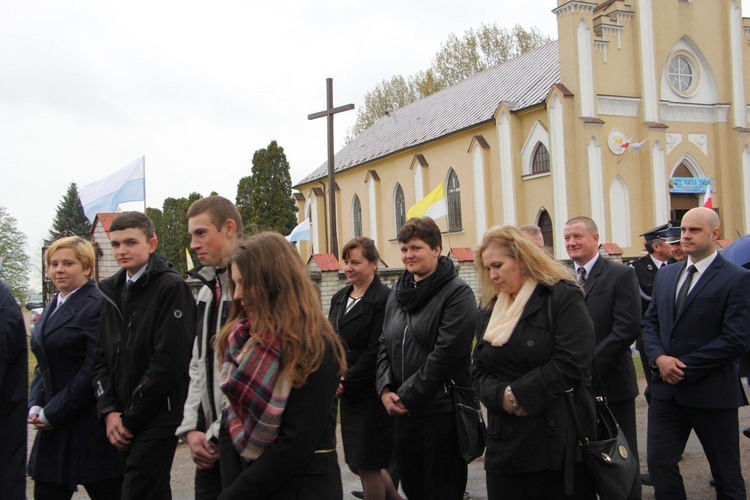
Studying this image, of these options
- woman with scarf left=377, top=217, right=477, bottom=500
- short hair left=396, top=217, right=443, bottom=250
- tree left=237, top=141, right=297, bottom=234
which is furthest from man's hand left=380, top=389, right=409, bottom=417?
tree left=237, top=141, right=297, bottom=234

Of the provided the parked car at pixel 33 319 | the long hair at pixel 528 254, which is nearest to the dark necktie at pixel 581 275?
the long hair at pixel 528 254

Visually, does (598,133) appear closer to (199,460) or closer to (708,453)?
(708,453)

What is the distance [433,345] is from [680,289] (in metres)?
1.93

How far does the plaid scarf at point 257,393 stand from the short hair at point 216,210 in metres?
1.40

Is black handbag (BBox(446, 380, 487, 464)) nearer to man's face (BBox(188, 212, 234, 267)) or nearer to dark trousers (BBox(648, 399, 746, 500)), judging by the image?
dark trousers (BBox(648, 399, 746, 500))

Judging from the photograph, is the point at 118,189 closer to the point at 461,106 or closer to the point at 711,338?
the point at 711,338

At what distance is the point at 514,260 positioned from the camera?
3967 mm

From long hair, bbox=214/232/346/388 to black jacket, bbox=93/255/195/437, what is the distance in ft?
4.33

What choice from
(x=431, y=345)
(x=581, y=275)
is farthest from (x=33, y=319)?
(x=581, y=275)

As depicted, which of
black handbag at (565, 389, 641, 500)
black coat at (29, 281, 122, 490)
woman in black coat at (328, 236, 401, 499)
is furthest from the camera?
woman in black coat at (328, 236, 401, 499)

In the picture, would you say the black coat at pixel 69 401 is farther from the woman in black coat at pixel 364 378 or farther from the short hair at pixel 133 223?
the woman in black coat at pixel 364 378

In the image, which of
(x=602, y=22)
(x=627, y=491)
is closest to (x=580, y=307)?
(x=627, y=491)

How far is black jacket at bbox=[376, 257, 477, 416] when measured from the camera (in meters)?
4.44

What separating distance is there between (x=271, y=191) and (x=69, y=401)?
39823 millimetres
